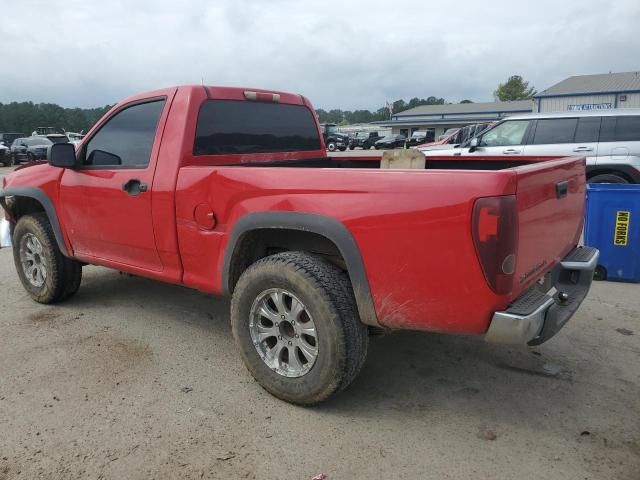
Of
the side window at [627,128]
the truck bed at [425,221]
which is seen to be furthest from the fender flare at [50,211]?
the side window at [627,128]

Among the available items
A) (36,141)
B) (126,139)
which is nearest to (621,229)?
(126,139)

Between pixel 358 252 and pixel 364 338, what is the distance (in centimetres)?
54

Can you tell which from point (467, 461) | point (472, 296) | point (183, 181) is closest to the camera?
point (472, 296)

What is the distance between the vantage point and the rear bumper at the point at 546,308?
7.54 ft

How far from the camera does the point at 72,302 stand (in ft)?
15.8

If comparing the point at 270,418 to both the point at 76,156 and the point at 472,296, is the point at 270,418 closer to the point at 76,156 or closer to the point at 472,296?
the point at 472,296

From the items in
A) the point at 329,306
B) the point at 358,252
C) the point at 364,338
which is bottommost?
the point at 364,338

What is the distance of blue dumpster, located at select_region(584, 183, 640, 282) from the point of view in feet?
16.7

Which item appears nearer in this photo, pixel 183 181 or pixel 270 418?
pixel 270 418

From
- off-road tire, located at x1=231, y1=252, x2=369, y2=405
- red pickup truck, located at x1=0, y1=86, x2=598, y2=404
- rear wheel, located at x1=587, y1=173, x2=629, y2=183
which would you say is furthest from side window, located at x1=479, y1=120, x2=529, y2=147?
off-road tire, located at x1=231, y1=252, x2=369, y2=405

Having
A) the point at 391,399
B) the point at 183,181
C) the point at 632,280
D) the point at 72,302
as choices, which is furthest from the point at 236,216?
the point at 632,280

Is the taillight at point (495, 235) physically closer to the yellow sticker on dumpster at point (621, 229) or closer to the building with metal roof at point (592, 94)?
the yellow sticker on dumpster at point (621, 229)

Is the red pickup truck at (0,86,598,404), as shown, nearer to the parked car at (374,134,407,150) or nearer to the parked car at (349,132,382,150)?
the parked car at (374,134,407,150)

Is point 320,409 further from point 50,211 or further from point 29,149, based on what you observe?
point 29,149
